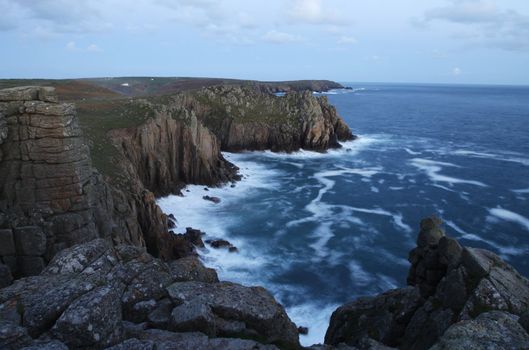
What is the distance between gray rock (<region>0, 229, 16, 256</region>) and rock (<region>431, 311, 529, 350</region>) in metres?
16.7

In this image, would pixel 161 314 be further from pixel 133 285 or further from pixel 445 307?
pixel 445 307

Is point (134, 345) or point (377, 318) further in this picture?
point (377, 318)

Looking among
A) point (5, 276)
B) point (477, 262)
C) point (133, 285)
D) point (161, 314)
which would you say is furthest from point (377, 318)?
point (5, 276)

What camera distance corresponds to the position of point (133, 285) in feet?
44.7

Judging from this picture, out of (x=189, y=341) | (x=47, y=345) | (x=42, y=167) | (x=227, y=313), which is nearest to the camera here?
(x=47, y=345)

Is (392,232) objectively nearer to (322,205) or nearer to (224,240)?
(322,205)

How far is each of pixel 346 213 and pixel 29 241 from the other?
147 ft

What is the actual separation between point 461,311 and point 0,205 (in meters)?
20.3

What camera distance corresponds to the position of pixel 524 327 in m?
13.4

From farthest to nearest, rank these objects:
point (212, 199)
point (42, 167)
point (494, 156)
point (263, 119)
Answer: point (263, 119), point (494, 156), point (212, 199), point (42, 167)

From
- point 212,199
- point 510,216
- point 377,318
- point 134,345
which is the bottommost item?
point 510,216

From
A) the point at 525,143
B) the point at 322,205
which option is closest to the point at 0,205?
the point at 322,205

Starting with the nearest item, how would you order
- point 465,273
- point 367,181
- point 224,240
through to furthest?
1. point 465,273
2. point 224,240
3. point 367,181

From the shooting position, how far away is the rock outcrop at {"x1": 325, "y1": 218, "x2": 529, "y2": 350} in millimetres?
12602
